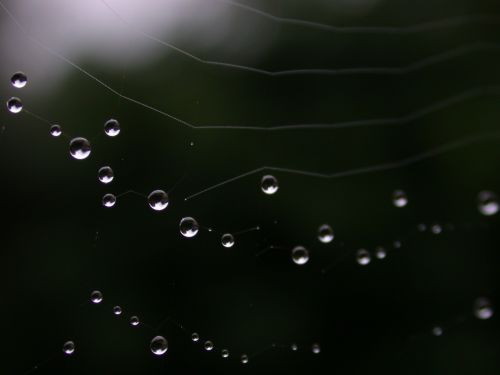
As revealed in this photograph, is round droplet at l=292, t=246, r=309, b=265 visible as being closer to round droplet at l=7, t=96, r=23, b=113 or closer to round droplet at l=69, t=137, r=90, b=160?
round droplet at l=69, t=137, r=90, b=160

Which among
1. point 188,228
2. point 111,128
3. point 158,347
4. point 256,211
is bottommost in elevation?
point 158,347

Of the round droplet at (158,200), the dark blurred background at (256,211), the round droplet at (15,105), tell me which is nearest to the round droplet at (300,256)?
the round droplet at (158,200)

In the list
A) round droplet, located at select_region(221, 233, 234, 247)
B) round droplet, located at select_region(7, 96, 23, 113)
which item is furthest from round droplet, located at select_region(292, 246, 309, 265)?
round droplet, located at select_region(7, 96, 23, 113)

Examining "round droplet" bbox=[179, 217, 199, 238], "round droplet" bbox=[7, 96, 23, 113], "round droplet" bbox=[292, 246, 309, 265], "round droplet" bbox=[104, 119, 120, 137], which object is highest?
"round droplet" bbox=[7, 96, 23, 113]

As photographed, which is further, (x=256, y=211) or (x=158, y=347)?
(x=256, y=211)

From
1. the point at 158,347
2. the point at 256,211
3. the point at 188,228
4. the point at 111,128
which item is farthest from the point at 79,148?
the point at 256,211

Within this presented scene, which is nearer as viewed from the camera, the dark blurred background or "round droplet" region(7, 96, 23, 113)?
"round droplet" region(7, 96, 23, 113)

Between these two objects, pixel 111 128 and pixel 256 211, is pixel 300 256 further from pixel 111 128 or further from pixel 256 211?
pixel 256 211

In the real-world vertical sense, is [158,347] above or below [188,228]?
below
